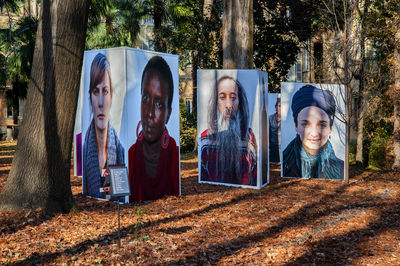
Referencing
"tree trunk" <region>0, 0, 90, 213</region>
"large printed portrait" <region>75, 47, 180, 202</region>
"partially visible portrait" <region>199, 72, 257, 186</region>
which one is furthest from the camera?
"partially visible portrait" <region>199, 72, 257, 186</region>

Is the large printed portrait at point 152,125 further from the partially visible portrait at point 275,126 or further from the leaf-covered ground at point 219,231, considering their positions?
the partially visible portrait at point 275,126

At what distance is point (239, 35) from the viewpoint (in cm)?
1344

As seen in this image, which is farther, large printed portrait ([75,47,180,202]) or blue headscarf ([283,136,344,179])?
blue headscarf ([283,136,344,179])

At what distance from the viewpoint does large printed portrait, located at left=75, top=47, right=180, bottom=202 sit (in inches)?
357

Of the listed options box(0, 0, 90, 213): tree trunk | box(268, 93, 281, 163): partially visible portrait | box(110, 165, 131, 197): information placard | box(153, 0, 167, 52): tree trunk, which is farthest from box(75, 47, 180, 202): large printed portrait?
box(153, 0, 167, 52): tree trunk

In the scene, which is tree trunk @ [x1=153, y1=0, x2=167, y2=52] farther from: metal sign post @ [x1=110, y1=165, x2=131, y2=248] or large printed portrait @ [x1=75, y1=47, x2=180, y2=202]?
metal sign post @ [x1=110, y1=165, x2=131, y2=248]

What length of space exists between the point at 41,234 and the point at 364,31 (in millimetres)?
11733

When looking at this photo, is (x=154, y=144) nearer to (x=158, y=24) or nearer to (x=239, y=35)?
(x=239, y=35)

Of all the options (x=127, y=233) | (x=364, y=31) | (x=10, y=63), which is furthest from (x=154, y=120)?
(x=10, y=63)

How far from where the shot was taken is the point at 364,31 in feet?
48.4

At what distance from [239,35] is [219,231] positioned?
7522 mm

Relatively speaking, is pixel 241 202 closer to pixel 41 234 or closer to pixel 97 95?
pixel 97 95

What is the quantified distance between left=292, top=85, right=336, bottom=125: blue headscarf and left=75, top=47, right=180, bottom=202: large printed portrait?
15.2ft

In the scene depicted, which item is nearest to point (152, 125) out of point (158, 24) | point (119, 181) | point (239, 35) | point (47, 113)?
point (47, 113)
